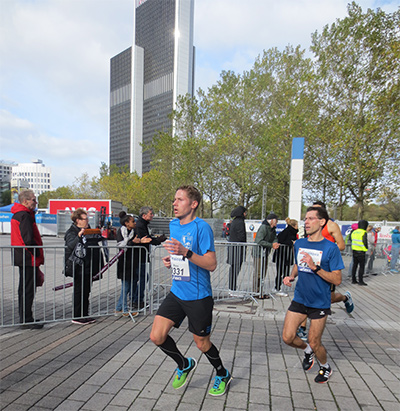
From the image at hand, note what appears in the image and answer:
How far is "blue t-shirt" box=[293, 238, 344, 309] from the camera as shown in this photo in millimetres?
3053

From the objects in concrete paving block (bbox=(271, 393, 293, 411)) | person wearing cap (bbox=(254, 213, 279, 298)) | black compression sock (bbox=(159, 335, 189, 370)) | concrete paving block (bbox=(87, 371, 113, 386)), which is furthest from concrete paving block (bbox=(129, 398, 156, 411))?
person wearing cap (bbox=(254, 213, 279, 298))

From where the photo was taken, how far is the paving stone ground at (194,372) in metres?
2.71

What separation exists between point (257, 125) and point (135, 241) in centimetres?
2473

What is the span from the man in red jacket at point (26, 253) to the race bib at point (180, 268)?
2.76 metres

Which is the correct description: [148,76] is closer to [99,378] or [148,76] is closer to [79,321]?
[79,321]

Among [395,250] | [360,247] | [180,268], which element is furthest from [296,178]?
[180,268]

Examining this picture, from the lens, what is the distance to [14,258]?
450 cm

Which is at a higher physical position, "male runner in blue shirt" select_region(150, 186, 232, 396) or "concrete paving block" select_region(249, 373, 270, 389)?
"male runner in blue shirt" select_region(150, 186, 232, 396)

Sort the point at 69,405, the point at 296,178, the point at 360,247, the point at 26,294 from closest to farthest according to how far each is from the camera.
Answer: the point at 69,405 → the point at 26,294 → the point at 360,247 → the point at 296,178

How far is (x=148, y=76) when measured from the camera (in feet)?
399

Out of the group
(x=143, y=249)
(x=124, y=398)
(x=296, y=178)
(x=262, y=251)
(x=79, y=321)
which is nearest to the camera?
(x=124, y=398)

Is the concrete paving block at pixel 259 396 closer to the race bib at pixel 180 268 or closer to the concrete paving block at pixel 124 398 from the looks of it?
the concrete paving block at pixel 124 398

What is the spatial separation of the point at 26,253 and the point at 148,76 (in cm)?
12929

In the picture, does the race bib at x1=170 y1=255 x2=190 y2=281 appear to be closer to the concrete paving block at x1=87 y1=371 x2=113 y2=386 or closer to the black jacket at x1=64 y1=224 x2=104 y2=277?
the concrete paving block at x1=87 y1=371 x2=113 y2=386
